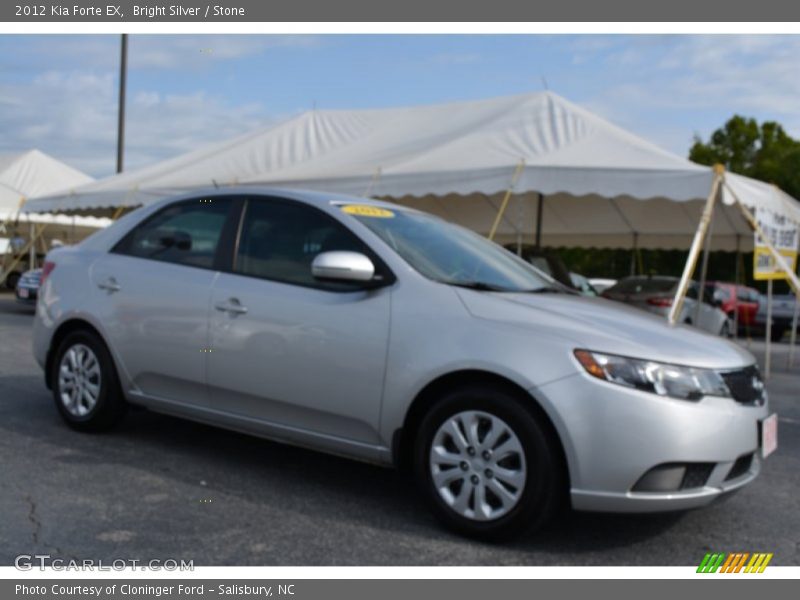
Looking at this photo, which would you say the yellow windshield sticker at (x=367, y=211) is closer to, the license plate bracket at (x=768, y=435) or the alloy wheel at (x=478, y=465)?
the alloy wheel at (x=478, y=465)

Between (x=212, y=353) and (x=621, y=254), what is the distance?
33.9 m

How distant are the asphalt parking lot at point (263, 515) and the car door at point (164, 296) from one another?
0.48 meters

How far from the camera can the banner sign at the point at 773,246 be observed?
10.4 meters

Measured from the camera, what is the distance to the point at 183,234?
495 centimetres

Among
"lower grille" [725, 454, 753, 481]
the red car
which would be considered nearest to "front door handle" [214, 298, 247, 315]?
"lower grille" [725, 454, 753, 481]

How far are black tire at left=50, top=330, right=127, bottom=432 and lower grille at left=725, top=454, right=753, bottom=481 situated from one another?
339 cm

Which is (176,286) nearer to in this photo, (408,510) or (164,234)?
(164,234)

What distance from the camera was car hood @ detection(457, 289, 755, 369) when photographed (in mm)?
3514

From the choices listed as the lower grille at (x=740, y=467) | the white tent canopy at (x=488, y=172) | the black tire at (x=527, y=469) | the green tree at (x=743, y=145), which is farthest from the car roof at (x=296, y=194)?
the green tree at (x=743, y=145)

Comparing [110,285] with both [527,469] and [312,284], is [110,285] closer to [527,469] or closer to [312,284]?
[312,284]

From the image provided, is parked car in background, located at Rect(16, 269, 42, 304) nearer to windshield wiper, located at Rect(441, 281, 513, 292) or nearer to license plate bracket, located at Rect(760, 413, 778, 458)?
windshield wiper, located at Rect(441, 281, 513, 292)

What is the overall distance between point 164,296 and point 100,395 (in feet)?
2.72

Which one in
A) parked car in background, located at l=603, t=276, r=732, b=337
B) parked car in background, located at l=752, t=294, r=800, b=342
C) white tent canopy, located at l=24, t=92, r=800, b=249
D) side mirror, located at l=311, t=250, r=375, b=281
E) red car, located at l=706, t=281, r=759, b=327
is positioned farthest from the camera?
parked car in background, located at l=752, t=294, r=800, b=342

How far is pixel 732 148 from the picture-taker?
35375mm
